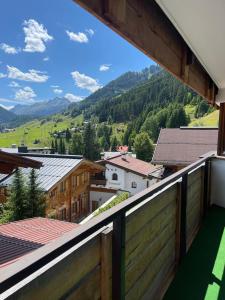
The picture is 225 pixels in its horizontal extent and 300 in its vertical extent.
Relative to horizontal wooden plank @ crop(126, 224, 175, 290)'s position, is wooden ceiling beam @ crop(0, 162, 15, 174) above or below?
above

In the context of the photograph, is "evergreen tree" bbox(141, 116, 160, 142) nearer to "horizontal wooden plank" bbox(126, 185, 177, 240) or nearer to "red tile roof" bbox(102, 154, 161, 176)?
"red tile roof" bbox(102, 154, 161, 176)

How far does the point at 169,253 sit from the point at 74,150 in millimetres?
53926

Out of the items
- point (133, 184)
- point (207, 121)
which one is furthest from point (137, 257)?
point (207, 121)

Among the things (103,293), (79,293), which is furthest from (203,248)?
(79,293)

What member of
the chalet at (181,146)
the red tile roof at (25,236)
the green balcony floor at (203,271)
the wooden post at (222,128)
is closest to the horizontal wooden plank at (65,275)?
the green balcony floor at (203,271)

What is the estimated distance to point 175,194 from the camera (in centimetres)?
242

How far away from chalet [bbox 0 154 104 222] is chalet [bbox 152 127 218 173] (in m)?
6.56

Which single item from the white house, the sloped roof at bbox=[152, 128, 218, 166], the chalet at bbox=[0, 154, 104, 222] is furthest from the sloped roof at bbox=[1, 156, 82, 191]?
the white house

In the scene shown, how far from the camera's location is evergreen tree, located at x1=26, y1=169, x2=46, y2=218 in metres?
13.6

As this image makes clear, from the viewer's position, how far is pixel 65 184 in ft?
52.5

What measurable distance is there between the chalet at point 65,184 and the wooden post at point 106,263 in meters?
13.1

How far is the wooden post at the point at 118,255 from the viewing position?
1.35m

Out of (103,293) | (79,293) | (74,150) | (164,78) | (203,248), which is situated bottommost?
(74,150)

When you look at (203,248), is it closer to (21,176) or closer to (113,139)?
(21,176)
